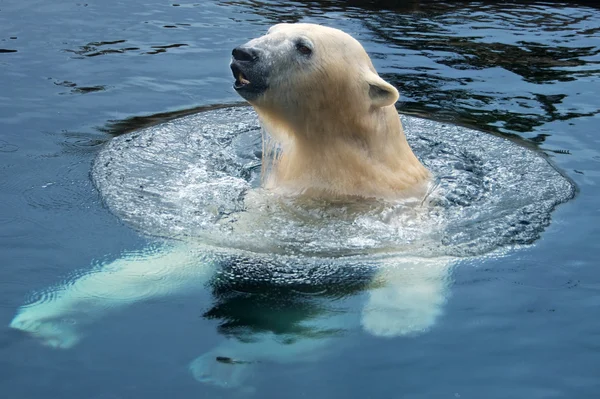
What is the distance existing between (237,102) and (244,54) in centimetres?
378

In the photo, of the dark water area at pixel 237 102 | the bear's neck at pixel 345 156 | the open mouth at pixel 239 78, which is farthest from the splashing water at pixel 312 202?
the open mouth at pixel 239 78

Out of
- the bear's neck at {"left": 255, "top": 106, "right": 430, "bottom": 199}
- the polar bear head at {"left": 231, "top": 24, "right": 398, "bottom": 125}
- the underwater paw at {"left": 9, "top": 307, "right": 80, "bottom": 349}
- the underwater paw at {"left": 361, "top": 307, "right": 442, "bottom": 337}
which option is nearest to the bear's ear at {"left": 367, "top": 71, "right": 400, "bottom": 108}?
the polar bear head at {"left": 231, "top": 24, "right": 398, "bottom": 125}

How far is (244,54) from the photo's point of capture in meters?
5.58

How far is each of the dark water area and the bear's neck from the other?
971 mm

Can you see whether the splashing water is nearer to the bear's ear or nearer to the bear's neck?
the bear's neck

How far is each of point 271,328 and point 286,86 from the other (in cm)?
184

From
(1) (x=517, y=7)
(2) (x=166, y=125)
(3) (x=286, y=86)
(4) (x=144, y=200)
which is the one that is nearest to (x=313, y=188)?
(3) (x=286, y=86)

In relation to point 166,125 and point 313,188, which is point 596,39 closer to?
point 166,125

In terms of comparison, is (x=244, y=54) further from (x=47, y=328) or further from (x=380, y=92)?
(x=47, y=328)

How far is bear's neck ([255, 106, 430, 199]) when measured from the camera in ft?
19.4

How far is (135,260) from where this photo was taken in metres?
5.31

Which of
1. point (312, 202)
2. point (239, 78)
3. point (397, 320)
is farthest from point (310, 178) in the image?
point (397, 320)

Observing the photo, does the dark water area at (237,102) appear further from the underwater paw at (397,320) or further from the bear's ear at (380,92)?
the bear's ear at (380,92)

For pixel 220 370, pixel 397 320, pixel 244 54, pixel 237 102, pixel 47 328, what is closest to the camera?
pixel 220 370
